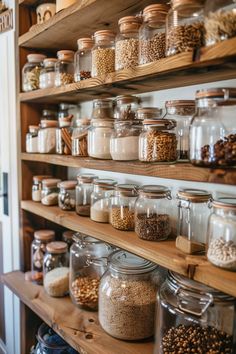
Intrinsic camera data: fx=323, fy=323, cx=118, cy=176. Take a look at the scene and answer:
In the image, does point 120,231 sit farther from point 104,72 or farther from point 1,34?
point 1,34

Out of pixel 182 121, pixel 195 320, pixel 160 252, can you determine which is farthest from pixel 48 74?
pixel 195 320

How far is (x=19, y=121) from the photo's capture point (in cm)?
157

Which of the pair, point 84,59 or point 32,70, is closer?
point 84,59

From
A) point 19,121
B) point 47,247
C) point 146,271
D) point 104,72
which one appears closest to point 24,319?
point 47,247

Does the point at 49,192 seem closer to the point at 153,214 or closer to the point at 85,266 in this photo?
the point at 85,266

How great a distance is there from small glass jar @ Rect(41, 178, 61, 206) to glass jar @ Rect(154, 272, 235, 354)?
Answer: 2.38ft

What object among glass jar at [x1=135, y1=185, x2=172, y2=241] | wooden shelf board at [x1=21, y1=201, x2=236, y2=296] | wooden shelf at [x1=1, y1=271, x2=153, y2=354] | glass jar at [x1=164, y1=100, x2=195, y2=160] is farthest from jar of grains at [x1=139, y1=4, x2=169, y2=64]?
wooden shelf at [x1=1, y1=271, x2=153, y2=354]

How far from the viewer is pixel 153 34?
0.92m

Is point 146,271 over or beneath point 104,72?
beneath

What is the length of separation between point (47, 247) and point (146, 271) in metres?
0.56

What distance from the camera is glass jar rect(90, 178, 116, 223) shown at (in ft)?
3.97

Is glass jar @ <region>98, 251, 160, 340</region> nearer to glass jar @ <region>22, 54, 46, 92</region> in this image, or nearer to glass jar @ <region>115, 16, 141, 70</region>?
glass jar @ <region>115, 16, 141, 70</region>

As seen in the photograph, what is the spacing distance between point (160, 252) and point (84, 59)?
750 millimetres

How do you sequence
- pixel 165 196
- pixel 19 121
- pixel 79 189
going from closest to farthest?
pixel 165 196
pixel 79 189
pixel 19 121
